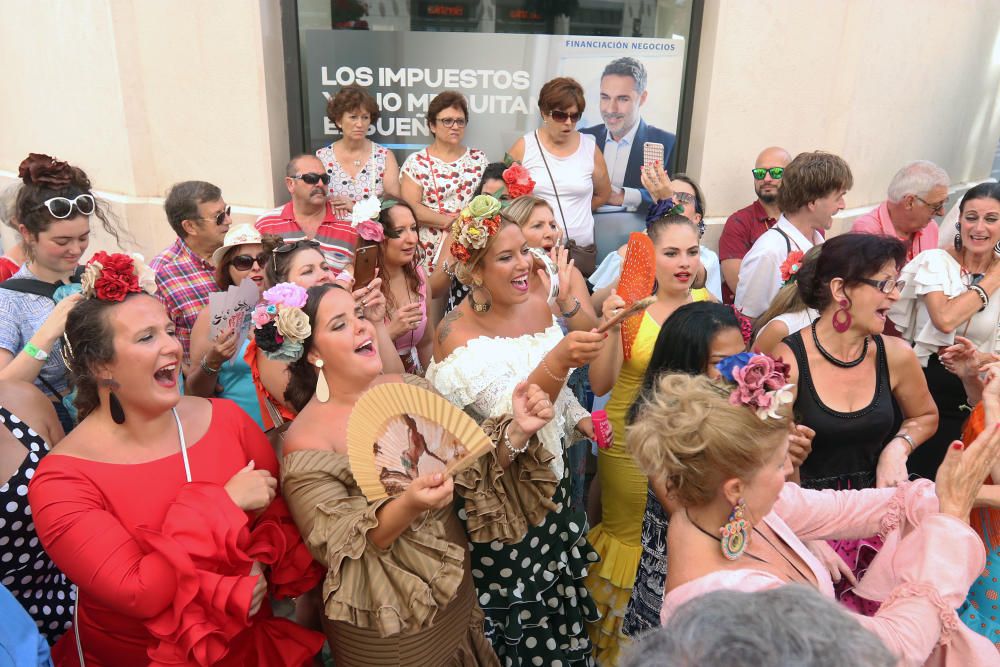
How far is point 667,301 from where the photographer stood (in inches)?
145

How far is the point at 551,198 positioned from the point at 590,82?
1.57 m

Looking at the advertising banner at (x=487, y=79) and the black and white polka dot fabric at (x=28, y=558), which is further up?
the advertising banner at (x=487, y=79)

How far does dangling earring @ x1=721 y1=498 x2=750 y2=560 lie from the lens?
182cm

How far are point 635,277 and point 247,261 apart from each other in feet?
7.04

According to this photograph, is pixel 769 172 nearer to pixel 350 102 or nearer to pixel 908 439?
pixel 908 439

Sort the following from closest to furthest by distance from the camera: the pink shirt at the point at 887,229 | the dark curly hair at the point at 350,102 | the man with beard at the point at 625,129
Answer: the pink shirt at the point at 887,229 < the dark curly hair at the point at 350,102 < the man with beard at the point at 625,129

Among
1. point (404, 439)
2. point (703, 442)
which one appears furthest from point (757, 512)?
point (404, 439)

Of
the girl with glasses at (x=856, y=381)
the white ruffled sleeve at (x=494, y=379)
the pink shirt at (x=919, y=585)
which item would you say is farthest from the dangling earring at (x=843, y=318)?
the white ruffled sleeve at (x=494, y=379)

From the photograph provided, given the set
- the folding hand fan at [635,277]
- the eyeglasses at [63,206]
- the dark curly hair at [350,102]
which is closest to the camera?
the folding hand fan at [635,277]

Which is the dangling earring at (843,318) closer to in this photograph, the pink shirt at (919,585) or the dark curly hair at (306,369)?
the pink shirt at (919,585)

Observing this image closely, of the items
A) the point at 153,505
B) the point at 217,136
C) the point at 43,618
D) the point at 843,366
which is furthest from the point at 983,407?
the point at 217,136

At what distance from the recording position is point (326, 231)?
4887 millimetres

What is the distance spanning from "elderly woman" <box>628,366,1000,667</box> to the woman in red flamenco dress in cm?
122

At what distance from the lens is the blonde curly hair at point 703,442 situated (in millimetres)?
1867
